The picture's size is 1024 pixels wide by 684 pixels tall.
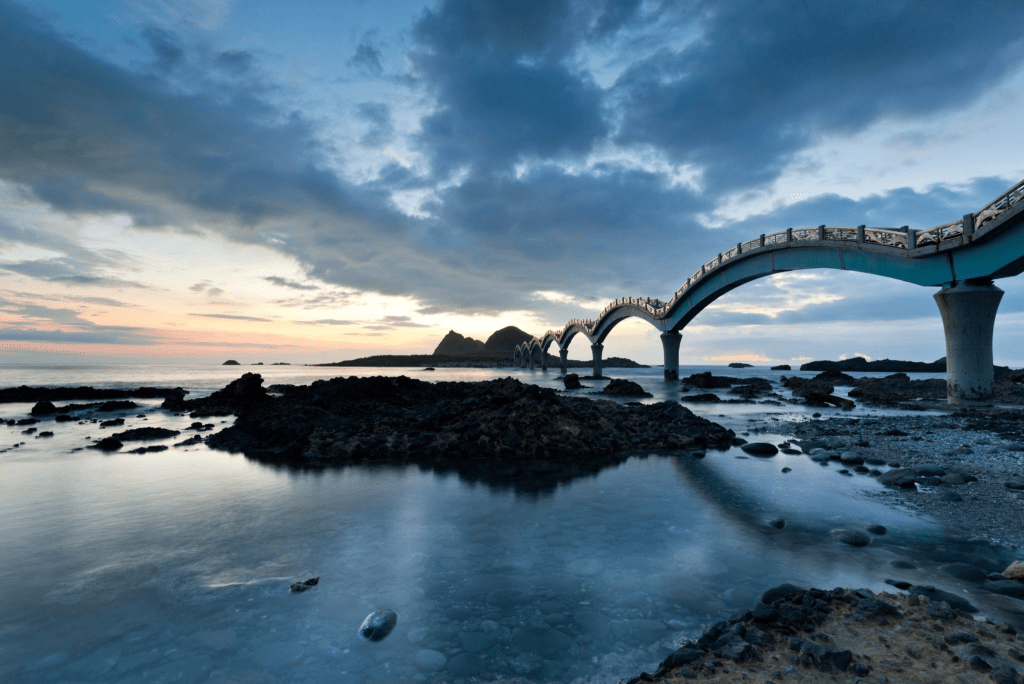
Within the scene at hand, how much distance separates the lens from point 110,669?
4820mm

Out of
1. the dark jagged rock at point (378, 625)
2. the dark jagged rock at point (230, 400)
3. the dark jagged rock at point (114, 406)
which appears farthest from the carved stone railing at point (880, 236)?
the dark jagged rock at point (114, 406)

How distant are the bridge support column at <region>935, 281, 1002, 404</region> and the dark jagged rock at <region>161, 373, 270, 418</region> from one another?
4086 centimetres

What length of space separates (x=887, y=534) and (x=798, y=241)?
35933 millimetres

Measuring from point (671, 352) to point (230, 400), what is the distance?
56.8m

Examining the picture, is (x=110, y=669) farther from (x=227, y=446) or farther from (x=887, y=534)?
(x=227, y=446)

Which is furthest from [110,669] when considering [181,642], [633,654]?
[633,654]

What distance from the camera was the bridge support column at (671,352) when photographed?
214ft

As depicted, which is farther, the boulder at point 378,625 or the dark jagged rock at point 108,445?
the dark jagged rock at point 108,445

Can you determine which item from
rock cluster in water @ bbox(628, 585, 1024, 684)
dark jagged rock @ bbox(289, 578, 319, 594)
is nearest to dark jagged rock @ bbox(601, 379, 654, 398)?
rock cluster in water @ bbox(628, 585, 1024, 684)

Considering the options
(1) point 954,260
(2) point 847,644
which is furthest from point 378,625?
(1) point 954,260

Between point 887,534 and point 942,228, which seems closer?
point 887,534

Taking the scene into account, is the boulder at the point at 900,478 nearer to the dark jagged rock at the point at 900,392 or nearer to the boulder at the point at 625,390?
the dark jagged rock at the point at 900,392

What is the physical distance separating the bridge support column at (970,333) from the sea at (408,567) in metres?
17.8

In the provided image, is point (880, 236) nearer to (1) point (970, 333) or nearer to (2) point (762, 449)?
(1) point (970, 333)
